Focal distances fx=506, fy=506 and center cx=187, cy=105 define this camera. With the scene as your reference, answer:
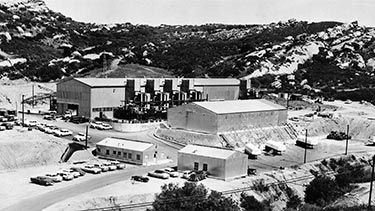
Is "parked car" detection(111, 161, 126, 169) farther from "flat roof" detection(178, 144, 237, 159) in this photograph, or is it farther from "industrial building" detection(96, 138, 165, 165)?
"flat roof" detection(178, 144, 237, 159)

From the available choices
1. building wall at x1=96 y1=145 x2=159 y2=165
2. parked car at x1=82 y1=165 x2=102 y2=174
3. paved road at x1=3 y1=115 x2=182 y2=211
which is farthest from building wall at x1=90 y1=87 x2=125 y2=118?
parked car at x1=82 y1=165 x2=102 y2=174

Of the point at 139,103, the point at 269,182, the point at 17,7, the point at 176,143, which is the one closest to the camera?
the point at 269,182

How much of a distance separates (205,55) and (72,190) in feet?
301

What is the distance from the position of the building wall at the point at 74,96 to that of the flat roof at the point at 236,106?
13.6 meters

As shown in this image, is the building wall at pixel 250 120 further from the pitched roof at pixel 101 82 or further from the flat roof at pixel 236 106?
the pitched roof at pixel 101 82

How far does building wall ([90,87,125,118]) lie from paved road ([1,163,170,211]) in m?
19.3

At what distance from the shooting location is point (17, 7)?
144750mm

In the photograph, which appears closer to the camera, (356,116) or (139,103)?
(139,103)

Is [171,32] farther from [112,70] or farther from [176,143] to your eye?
[176,143]

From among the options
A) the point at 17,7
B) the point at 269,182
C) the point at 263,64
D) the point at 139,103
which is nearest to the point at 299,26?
the point at 263,64

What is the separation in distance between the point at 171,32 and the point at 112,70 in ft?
300

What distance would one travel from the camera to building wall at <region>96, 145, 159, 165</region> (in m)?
42.7

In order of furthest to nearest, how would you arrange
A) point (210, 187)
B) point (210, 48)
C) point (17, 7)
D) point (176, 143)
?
point (17, 7) < point (210, 48) < point (176, 143) < point (210, 187)

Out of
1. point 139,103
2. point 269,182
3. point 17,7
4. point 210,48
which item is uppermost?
point 17,7
